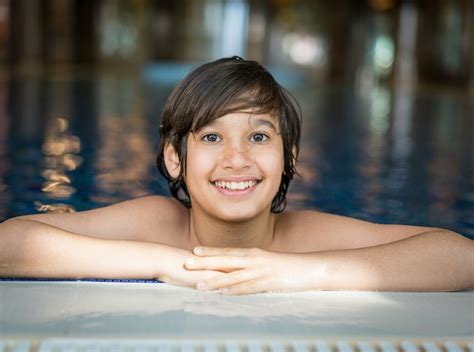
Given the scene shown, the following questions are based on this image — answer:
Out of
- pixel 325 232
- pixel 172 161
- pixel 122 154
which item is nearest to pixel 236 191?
pixel 172 161

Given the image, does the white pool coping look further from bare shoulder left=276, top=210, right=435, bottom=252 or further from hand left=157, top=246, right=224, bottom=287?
bare shoulder left=276, top=210, right=435, bottom=252

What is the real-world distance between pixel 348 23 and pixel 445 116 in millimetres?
16216

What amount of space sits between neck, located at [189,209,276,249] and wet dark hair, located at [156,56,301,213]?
19 cm

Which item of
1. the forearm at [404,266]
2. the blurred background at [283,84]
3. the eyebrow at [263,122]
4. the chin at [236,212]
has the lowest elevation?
the blurred background at [283,84]

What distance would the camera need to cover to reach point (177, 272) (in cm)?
218

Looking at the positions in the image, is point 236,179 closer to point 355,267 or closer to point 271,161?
point 271,161

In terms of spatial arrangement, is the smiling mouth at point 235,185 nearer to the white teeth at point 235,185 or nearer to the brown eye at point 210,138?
the white teeth at point 235,185

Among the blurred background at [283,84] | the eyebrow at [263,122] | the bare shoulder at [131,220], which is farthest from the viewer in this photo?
the blurred background at [283,84]

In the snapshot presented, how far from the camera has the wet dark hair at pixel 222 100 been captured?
2.34 metres

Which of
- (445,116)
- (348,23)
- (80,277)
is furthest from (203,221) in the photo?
(348,23)

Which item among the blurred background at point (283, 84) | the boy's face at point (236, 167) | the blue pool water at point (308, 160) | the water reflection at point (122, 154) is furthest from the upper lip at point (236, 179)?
the water reflection at point (122, 154)

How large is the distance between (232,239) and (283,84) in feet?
71.7

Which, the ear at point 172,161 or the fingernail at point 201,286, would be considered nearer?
the fingernail at point 201,286

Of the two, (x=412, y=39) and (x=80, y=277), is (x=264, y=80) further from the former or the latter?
(x=412, y=39)
